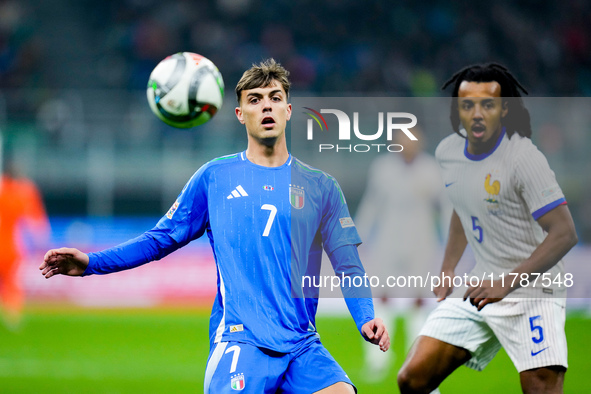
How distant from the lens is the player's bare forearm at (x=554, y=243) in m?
4.06

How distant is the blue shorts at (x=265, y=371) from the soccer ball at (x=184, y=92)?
1732 mm

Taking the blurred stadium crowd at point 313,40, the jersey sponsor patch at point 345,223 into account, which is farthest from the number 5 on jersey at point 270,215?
the blurred stadium crowd at point 313,40

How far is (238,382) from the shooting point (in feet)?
11.7

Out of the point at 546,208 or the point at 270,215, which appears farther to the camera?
the point at 546,208

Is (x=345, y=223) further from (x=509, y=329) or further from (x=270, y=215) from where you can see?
(x=509, y=329)

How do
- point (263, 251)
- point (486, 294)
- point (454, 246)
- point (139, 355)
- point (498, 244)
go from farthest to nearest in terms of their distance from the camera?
point (139, 355), point (454, 246), point (498, 244), point (486, 294), point (263, 251)

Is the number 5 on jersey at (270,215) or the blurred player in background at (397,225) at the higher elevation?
the blurred player in background at (397,225)

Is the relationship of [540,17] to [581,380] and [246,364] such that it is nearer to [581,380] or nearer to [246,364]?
[581,380]

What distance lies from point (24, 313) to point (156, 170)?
342cm

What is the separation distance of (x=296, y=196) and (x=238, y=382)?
42.4 inches

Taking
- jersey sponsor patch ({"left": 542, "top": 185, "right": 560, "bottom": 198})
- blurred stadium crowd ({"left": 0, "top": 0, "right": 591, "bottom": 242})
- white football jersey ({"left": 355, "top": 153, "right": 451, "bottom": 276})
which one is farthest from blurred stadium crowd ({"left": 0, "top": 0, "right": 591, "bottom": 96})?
jersey sponsor patch ({"left": 542, "top": 185, "right": 560, "bottom": 198})

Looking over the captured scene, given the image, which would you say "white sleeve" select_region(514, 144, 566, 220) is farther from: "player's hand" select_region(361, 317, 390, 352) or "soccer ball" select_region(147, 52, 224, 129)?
"soccer ball" select_region(147, 52, 224, 129)

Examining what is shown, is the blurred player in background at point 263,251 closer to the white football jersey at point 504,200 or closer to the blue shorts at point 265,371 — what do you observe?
the blue shorts at point 265,371

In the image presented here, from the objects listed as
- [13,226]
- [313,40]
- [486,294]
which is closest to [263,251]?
[486,294]
